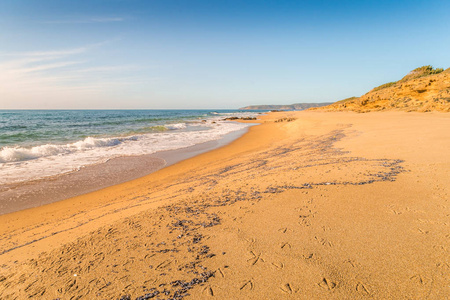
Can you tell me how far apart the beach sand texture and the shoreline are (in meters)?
0.87

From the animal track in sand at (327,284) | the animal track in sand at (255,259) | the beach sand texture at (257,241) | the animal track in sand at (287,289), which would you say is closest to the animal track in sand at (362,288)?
the beach sand texture at (257,241)

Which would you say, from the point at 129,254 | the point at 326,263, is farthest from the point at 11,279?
the point at 326,263

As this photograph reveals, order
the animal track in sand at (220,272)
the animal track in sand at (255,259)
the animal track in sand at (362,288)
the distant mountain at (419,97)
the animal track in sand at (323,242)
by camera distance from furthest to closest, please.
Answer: the distant mountain at (419,97), the animal track in sand at (323,242), the animal track in sand at (255,259), the animal track in sand at (220,272), the animal track in sand at (362,288)

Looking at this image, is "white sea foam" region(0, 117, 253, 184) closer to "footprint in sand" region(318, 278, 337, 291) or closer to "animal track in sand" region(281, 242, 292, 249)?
"animal track in sand" region(281, 242, 292, 249)

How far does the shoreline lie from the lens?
7035mm

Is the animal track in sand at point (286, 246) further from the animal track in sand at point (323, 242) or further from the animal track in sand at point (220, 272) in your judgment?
the animal track in sand at point (220, 272)

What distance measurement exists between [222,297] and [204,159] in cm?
991

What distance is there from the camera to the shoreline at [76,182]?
277 inches

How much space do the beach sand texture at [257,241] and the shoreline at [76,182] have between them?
869 mm

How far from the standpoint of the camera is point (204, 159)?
40.4ft

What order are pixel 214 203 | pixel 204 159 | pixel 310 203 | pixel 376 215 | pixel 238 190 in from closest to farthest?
1. pixel 376 215
2. pixel 310 203
3. pixel 214 203
4. pixel 238 190
5. pixel 204 159

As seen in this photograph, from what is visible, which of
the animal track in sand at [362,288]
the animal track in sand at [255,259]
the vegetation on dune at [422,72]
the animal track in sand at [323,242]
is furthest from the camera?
the vegetation on dune at [422,72]

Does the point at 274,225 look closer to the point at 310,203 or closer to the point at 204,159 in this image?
the point at 310,203

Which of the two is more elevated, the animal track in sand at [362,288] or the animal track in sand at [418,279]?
the animal track in sand at [418,279]
